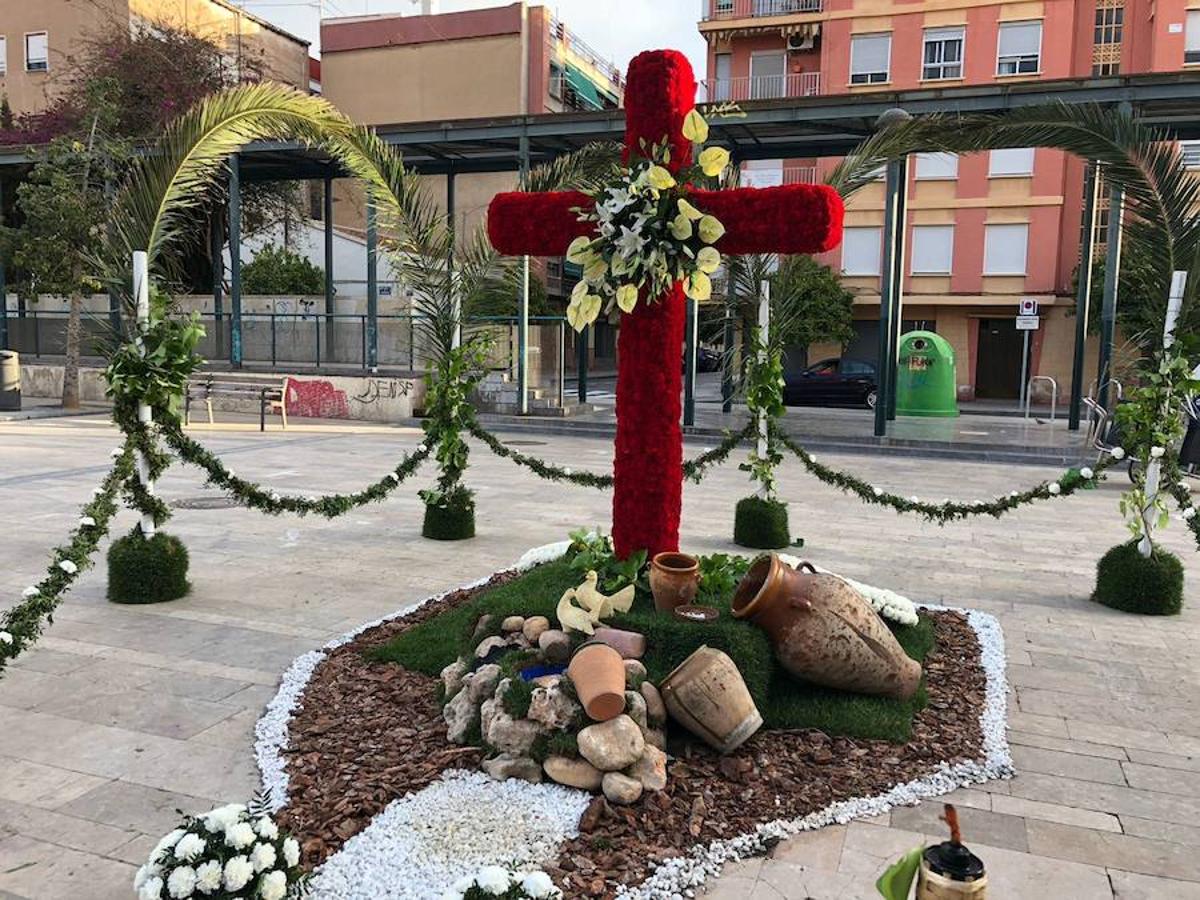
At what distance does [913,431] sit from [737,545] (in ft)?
34.3

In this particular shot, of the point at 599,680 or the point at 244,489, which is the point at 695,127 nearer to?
the point at 599,680

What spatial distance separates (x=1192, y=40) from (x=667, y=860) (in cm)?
3489

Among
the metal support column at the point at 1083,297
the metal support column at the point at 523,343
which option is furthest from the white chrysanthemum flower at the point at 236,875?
the metal support column at the point at 1083,297

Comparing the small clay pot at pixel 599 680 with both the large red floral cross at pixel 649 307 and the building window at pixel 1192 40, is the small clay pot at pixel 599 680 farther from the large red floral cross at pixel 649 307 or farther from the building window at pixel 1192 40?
the building window at pixel 1192 40

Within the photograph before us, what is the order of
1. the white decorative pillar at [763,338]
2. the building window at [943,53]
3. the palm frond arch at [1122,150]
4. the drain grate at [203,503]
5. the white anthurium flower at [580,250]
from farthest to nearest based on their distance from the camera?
the building window at [943,53] → the drain grate at [203,503] → the white decorative pillar at [763,338] → the palm frond arch at [1122,150] → the white anthurium flower at [580,250]

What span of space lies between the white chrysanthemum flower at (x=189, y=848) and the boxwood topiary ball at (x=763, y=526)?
643cm

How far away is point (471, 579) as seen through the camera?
7.40 m

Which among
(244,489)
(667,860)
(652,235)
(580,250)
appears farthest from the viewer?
(244,489)

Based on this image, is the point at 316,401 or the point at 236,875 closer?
the point at 236,875

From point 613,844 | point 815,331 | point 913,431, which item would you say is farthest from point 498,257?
point 815,331

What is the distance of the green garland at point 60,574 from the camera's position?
4523 mm

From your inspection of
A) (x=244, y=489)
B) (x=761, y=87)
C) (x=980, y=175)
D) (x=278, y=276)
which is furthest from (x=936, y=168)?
(x=244, y=489)

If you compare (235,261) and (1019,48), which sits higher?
(1019,48)

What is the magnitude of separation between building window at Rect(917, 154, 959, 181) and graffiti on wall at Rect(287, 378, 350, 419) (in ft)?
69.9
